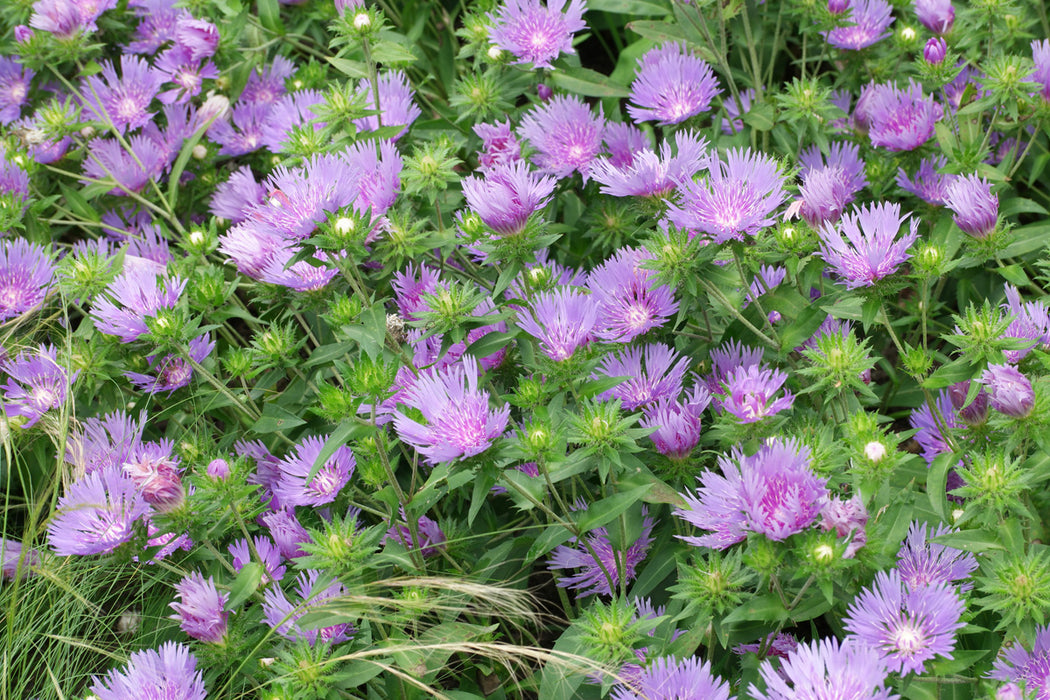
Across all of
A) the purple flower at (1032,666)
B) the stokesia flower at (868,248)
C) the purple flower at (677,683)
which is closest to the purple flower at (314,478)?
the purple flower at (677,683)

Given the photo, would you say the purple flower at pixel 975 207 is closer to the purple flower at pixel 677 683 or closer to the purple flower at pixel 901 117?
the purple flower at pixel 901 117

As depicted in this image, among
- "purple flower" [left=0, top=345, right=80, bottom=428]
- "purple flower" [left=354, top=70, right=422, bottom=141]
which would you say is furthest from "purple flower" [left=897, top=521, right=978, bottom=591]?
"purple flower" [left=0, top=345, right=80, bottom=428]

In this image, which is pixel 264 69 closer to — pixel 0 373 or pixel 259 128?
pixel 259 128

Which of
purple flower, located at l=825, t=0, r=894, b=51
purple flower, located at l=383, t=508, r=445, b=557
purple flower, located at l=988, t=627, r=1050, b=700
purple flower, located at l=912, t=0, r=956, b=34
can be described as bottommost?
purple flower, located at l=383, t=508, r=445, b=557

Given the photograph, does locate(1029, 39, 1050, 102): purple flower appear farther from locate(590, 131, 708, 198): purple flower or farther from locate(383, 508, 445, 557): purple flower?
locate(383, 508, 445, 557): purple flower

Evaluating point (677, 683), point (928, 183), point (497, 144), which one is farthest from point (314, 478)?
point (928, 183)
